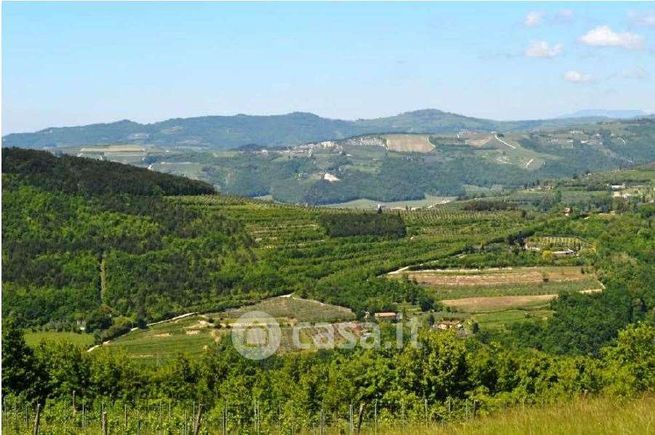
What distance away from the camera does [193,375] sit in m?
30.5

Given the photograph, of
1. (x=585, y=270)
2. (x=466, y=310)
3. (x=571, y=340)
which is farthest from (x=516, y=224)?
(x=571, y=340)

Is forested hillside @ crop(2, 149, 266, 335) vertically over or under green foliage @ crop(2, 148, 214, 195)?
under

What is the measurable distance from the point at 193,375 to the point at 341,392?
700 cm

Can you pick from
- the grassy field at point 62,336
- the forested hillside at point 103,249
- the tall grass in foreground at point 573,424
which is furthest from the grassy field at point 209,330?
the tall grass in foreground at point 573,424

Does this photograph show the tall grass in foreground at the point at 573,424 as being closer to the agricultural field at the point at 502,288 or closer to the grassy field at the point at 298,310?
the agricultural field at the point at 502,288

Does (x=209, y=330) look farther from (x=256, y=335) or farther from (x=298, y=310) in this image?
(x=298, y=310)

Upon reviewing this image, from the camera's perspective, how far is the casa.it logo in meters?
43.3

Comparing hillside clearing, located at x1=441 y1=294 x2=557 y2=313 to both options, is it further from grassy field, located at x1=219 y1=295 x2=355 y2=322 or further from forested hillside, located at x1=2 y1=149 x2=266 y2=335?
forested hillside, located at x1=2 y1=149 x2=266 y2=335

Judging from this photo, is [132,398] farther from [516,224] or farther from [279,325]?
[516,224]

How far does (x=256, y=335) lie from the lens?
50.0 metres

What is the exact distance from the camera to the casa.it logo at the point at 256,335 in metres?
43.3

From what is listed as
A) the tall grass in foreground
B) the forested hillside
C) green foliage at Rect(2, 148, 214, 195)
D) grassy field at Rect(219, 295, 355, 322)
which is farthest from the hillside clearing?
the tall grass in foreground

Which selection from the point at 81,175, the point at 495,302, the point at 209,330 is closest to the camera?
the point at 209,330

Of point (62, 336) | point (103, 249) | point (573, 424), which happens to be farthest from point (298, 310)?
point (573, 424)
